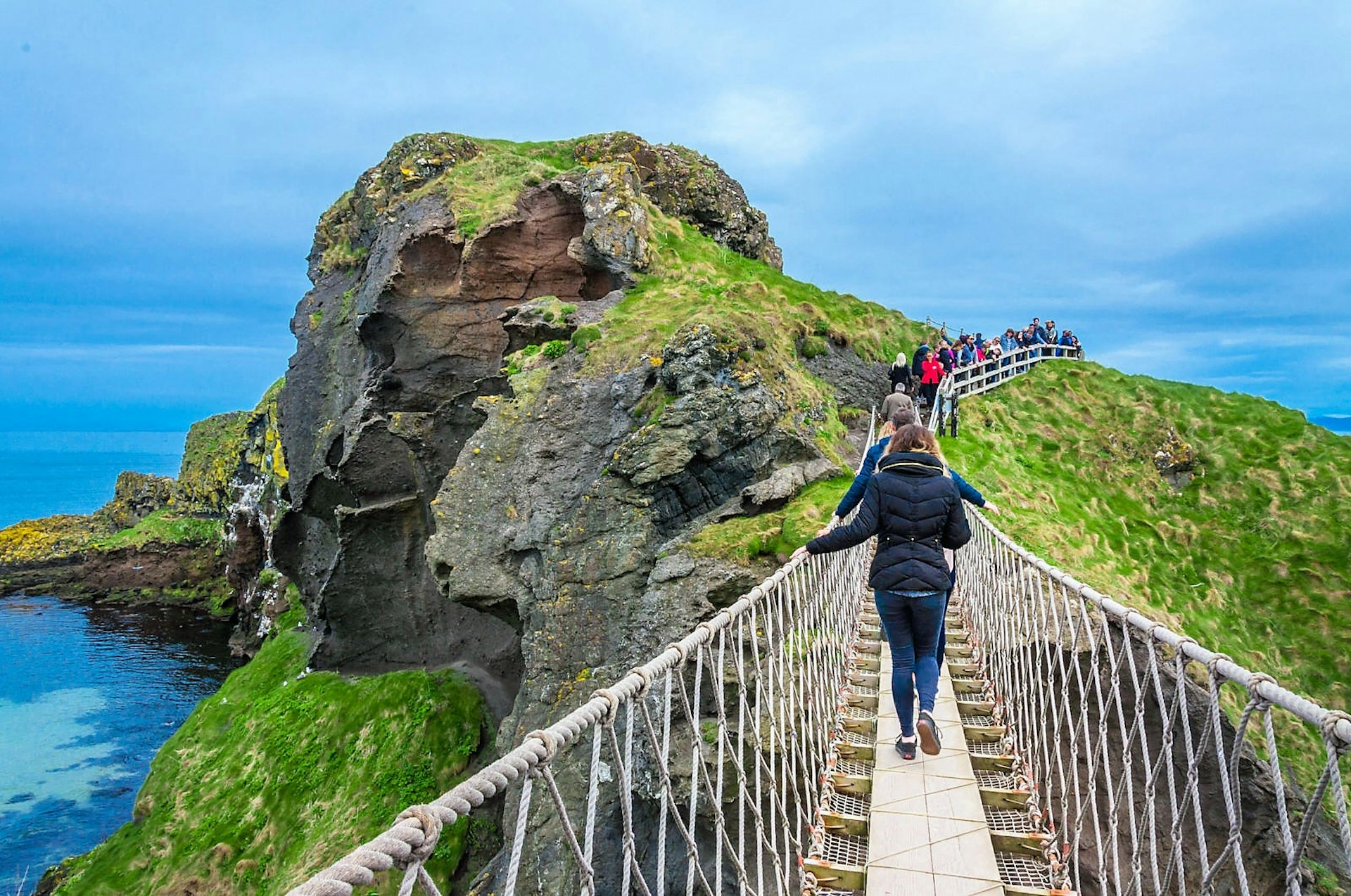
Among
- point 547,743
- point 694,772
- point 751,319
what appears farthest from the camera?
point 751,319

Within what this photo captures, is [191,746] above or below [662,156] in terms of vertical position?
below

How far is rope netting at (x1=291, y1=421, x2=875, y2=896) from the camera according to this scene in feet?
6.82

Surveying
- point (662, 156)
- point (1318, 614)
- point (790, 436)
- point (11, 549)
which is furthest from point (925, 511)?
point (11, 549)

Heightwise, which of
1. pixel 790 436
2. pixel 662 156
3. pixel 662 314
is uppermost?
pixel 662 156

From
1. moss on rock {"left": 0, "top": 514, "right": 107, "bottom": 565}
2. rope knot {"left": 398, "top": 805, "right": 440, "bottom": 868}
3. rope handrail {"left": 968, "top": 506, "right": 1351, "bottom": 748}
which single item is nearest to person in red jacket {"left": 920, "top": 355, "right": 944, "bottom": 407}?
rope handrail {"left": 968, "top": 506, "right": 1351, "bottom": 748}

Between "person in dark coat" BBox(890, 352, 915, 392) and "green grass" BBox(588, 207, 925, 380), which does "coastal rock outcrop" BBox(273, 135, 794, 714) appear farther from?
"person in dark coat" BBox(890, 352, 915, 392)

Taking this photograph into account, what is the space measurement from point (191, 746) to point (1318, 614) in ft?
86.4

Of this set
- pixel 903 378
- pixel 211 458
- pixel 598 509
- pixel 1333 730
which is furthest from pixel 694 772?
pixel 211 458

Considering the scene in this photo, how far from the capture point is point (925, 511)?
4379mm

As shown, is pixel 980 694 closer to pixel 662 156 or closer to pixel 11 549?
pixel 662 156

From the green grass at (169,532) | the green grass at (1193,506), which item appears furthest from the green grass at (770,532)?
the green grass at (169,532)

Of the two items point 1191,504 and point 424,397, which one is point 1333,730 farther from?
point 424,397

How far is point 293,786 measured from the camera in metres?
16.3

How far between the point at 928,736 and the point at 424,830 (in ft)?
12.1
